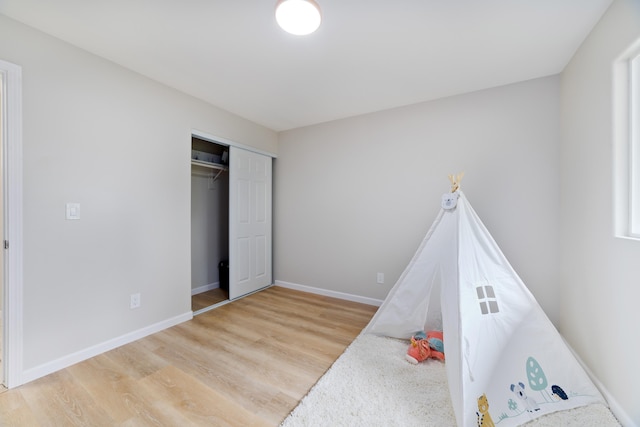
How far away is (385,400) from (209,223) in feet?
10.2

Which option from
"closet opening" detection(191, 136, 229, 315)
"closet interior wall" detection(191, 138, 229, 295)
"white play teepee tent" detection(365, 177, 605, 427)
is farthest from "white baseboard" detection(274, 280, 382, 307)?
"white play teepee tent" detection(365, 177, 605, 427)

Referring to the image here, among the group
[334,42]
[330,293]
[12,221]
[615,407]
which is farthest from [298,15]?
[330,293]

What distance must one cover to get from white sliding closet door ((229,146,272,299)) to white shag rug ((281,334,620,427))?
1824 mm

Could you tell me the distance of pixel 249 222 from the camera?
3293 millimetres

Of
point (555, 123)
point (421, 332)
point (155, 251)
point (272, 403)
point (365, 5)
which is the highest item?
point (365, 5)

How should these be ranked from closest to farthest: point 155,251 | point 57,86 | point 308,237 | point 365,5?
1. point 365,5
2. point 57,86
3. point 155,251
4. point 308,237

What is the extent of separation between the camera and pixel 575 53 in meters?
1.85

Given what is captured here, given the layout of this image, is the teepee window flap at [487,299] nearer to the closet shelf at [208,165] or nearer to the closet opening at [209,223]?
the closet opening at [209,223]

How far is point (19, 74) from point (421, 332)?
11.3 feet

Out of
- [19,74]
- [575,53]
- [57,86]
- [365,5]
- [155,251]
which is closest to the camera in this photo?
[365,5]

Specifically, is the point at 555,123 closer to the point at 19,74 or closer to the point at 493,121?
the point at 493,121

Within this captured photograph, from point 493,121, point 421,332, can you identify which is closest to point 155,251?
point 421,332

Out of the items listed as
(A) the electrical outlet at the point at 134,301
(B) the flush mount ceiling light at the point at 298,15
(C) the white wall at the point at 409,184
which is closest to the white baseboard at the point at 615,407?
(C) the white wall at the point at 409,184

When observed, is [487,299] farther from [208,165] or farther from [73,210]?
[208,165]
